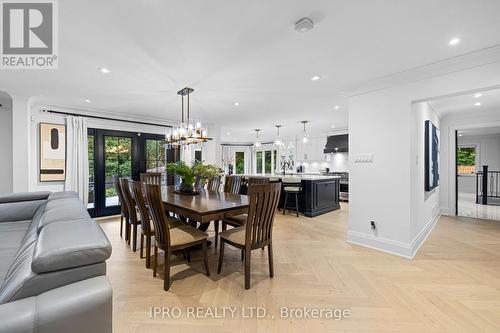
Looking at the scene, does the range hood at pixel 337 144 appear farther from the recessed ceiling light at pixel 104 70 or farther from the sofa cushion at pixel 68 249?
the sofa cushion at pixel 68 249

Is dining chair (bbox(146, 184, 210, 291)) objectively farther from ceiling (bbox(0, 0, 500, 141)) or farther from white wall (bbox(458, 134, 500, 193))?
white wall (bbox(458, 134, 500, 193))

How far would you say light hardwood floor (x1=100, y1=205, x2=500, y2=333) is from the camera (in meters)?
1.79

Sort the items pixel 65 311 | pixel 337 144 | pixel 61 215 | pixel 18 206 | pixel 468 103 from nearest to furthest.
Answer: pixel 65 311, pixel 61 215, pixel 18 206, pixel 468 103, pixel 337 144

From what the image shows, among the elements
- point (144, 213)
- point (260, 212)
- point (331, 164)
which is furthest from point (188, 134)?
point (331, 164)

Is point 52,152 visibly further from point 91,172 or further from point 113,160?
point 113,160

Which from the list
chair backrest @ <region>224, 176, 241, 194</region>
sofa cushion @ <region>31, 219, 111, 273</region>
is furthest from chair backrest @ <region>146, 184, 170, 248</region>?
chair backrest @ <region>224, 176, 241, 194</region>

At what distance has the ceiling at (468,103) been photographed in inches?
148

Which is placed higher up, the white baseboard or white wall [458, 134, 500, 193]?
white wall [458, 134, 500, 193]

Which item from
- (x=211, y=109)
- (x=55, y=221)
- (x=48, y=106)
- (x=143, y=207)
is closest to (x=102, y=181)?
(x=48, y=106)

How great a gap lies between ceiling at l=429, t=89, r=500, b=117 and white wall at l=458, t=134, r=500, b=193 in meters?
5.33

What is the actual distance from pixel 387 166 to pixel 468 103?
8.45 feet

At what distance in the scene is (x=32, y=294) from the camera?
105 centimetres

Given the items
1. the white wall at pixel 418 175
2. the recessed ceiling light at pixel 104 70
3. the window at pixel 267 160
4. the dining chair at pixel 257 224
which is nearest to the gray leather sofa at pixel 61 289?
the dining chair at pixel 257 224

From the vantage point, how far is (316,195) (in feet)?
18.0
